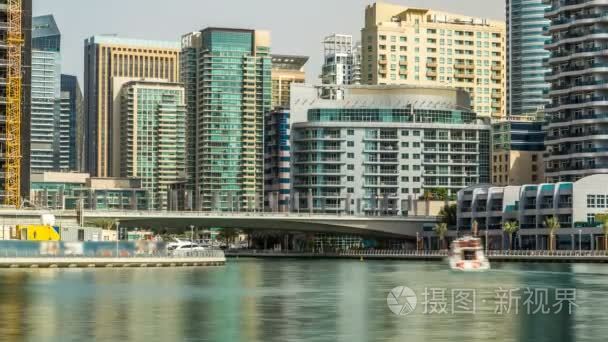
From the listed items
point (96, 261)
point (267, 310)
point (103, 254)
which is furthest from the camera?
point (103, 254)

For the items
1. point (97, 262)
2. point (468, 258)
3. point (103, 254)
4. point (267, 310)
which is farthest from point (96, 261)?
point (267, 310)

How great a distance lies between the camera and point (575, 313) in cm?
9131

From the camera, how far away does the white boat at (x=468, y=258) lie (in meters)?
168

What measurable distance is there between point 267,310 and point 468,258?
7854 cm

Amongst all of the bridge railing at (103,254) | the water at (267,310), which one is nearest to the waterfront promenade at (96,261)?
the bridge railing at (103,254)

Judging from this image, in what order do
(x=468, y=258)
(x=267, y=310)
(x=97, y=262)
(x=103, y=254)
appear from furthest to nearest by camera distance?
(x=103, y=254) < (x=97, y=262) < (x=468, y=258) < (x=267, y=310)

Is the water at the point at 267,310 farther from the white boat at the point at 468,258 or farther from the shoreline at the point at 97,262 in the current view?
the shoreline at the point at 97,262

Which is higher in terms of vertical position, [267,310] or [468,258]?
[468,258]

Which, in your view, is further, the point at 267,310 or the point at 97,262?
the point at 97,262

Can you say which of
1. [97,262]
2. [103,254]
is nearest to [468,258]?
[103,254]

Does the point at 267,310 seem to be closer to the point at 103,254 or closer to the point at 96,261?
the point at 96,261

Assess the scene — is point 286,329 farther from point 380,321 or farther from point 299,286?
point 299,286

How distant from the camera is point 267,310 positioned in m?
96.5

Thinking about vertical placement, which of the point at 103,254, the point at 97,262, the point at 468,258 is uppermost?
the point at 103,254
